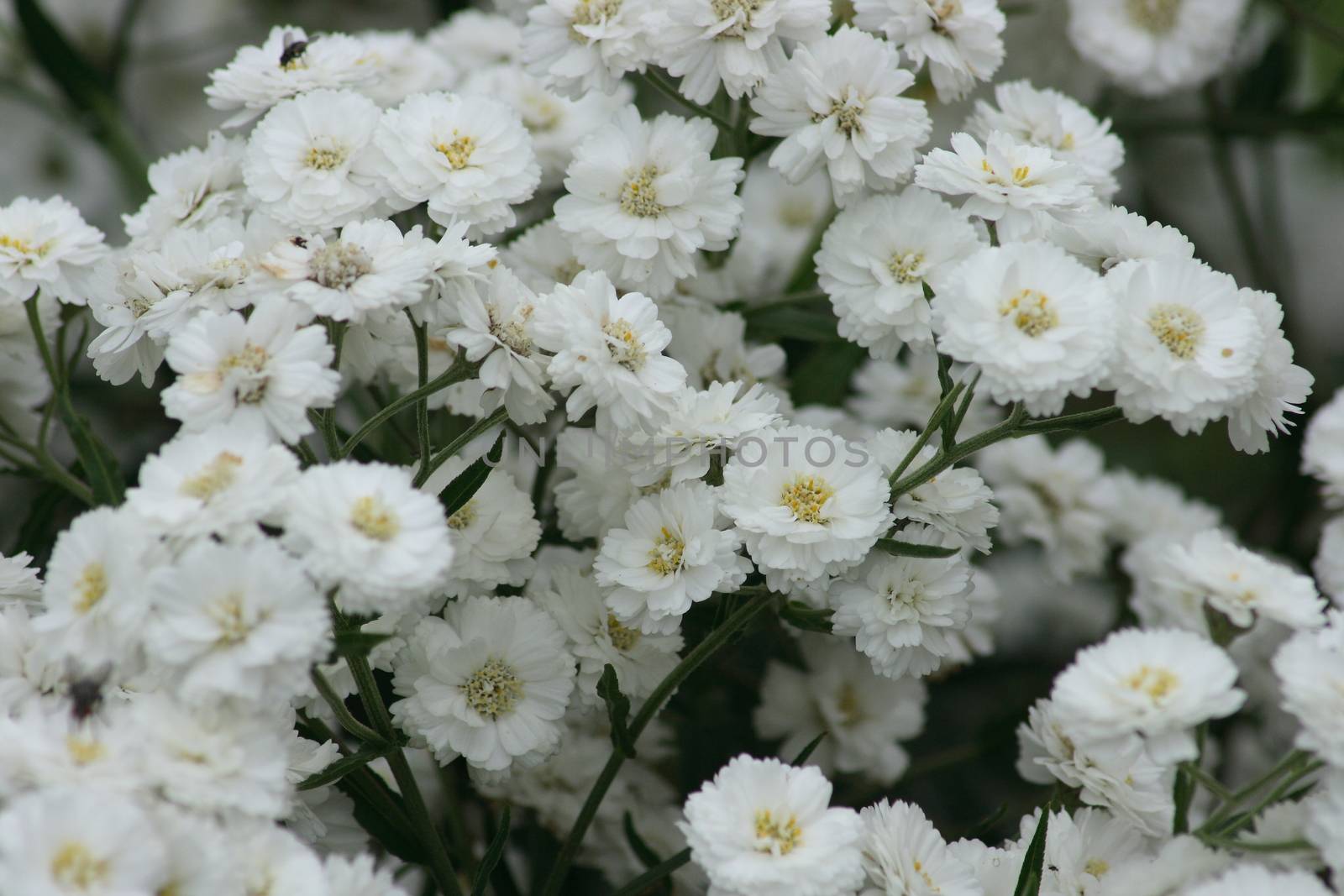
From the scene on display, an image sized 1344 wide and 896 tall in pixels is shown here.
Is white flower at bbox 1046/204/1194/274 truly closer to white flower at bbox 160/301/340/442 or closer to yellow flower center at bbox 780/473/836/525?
yellow flower center at bbox 780/473/836/525

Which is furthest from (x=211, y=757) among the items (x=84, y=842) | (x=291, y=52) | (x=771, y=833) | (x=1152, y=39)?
(x=1152, y=39)

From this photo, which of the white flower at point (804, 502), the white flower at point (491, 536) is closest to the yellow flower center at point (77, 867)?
the white flower at point (491, 536)

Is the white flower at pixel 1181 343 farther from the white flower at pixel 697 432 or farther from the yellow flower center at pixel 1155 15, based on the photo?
the yellow flower center at pixel 1155 15

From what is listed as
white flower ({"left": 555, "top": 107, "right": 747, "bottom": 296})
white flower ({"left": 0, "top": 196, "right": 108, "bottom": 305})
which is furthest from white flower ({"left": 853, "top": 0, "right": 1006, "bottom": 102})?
white flower ({"left": 0, "top": 196, "right": 108, "bottom": 305})

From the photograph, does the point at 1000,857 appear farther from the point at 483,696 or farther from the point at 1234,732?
the point at 1234,732

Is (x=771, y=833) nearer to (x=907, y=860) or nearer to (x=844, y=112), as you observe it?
(x=907, y=860)

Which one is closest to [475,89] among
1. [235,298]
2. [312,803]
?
[235,298]
